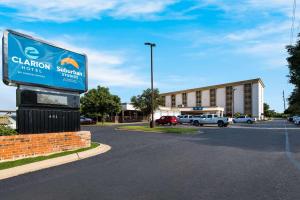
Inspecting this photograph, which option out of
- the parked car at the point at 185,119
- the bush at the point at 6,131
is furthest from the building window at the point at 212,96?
the bush at the point at 6,131

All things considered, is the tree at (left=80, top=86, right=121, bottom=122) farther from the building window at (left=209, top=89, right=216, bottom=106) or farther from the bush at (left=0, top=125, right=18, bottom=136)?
the building window at (left=209, top=89, right=216, bottom=106)

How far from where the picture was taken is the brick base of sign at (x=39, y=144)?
452 inches

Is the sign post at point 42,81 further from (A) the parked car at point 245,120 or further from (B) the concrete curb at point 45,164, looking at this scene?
(A) the parked car at point 245,120

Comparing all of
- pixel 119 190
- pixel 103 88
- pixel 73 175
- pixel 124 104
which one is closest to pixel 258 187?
pixel 119 190

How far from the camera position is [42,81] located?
557 inches

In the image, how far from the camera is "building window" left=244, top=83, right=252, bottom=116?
125m

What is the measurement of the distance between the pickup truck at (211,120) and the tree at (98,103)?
15.4 m

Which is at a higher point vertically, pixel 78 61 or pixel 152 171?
pixel 78 61

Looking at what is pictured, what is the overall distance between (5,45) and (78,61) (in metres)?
4.69

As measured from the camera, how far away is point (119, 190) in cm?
709

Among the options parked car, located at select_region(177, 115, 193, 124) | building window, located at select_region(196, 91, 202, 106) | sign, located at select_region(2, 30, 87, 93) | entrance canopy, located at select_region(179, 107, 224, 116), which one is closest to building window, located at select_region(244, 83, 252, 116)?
entrance canopy, located at select_region(179, 107, 224, 116)

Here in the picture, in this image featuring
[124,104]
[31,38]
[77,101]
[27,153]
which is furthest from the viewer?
[124,104]

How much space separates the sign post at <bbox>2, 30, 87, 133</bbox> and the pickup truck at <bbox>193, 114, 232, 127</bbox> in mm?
33053

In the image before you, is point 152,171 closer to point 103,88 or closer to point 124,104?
point 103,88
